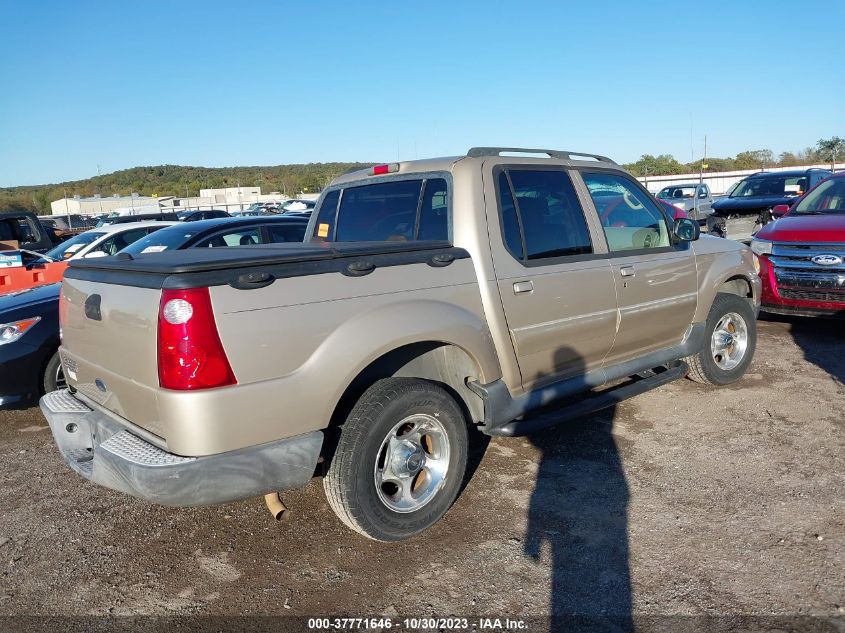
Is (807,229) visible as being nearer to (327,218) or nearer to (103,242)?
(327,218)

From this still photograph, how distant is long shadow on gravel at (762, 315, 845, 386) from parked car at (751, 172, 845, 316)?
39 cm

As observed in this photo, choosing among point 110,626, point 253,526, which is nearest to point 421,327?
point 253,526

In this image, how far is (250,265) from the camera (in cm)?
282

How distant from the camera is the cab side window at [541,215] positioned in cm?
388

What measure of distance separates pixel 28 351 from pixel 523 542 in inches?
157

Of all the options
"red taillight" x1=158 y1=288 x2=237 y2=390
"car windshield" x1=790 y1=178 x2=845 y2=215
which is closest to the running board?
"red taillight" x1=158 y1=288 x2=237 y2=390

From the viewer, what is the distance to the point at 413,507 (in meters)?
3.39

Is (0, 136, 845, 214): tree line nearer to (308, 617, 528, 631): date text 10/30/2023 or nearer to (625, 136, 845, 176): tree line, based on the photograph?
(625, 136, 845, 176): tree line

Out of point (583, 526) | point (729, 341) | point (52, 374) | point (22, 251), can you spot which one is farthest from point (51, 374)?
point (729, 341)

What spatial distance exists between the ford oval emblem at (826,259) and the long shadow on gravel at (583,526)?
356cm

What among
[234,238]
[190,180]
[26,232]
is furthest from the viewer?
[190,180]

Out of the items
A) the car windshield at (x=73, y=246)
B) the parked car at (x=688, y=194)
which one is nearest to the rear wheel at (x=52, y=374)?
the car windshield at (x=73, y=246)

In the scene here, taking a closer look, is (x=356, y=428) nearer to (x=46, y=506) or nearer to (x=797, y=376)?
(x=46, y=506)

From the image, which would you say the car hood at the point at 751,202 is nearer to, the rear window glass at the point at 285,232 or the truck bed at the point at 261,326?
the rear window glass at the point at 285,232
